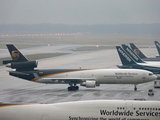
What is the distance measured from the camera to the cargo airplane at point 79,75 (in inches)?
2148

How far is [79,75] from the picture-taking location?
56.1 m

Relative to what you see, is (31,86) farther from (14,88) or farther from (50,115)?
(50,115)

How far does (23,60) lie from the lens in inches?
2288

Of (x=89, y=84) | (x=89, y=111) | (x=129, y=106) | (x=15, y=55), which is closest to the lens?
(x=129, y=106)

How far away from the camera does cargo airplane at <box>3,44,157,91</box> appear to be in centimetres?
5456

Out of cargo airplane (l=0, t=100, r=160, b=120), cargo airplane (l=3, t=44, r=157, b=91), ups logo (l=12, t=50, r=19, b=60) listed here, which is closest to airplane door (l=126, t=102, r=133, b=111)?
cargo airplane (l=0, t=100, r=160, b=120)

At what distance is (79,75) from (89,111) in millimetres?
32604

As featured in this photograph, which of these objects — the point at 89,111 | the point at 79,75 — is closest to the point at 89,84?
the point at 79,75

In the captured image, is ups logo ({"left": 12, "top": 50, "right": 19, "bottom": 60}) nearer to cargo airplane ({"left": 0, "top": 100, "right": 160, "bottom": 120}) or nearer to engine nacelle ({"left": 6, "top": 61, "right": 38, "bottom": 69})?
engine nacelle ({"left": 6, "top": 61, "right": 38, "bottom": 69})

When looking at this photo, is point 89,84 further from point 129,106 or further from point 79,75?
point 129,106

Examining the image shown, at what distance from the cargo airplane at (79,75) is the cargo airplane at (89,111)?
99.3 ft


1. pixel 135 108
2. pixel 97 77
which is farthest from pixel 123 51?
pixel 135 108

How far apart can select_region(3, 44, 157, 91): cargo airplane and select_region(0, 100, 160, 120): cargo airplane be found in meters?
30.3

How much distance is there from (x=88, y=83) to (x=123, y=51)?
598 inches
